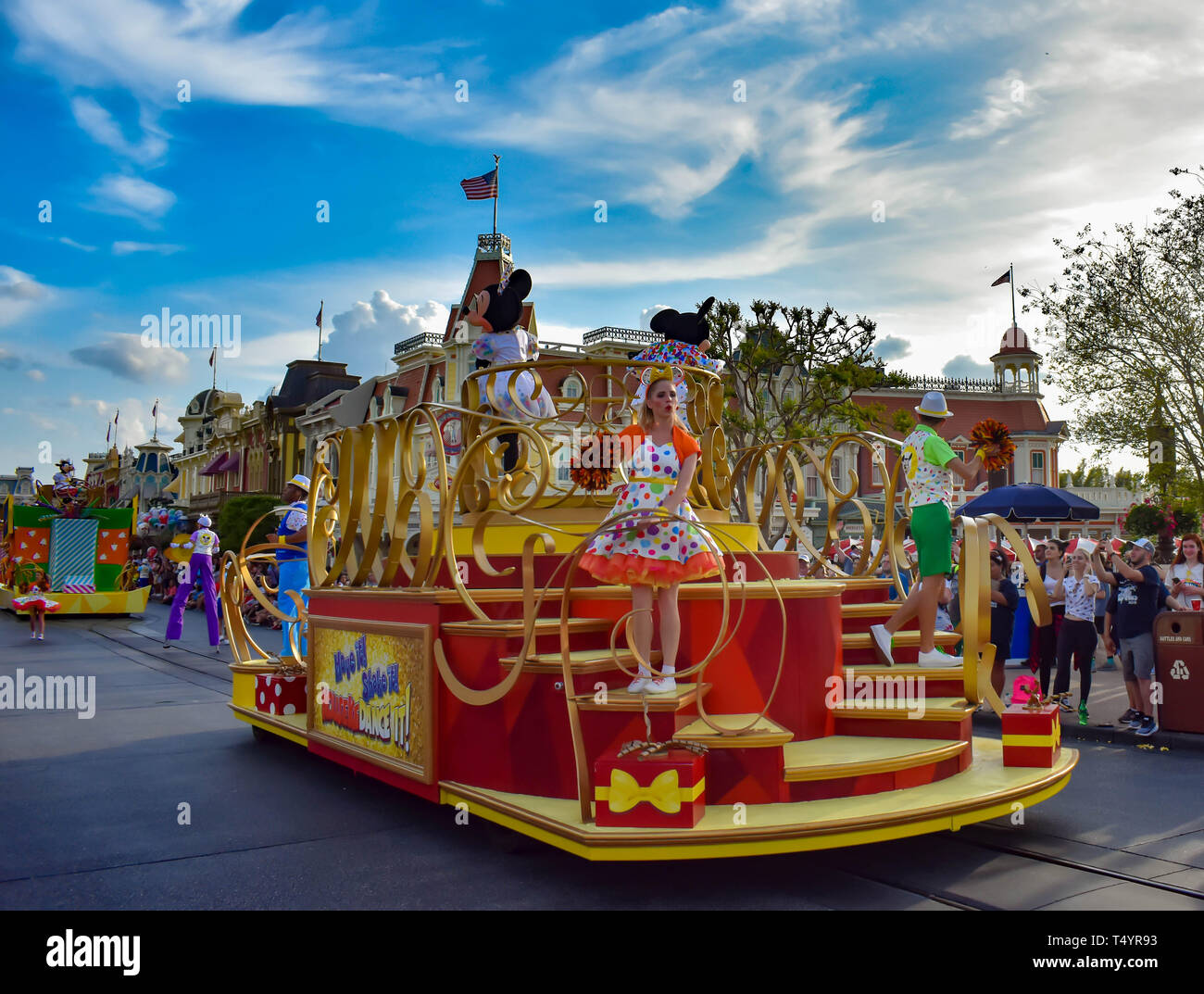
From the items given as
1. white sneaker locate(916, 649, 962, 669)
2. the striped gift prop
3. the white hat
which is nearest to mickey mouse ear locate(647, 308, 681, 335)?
the white hat

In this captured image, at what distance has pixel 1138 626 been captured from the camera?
833 centimetres

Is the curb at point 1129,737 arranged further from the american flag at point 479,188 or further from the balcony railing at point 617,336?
the balcony railing at point 617,336

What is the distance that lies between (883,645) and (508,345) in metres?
3.28

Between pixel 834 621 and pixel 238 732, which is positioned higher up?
pixel 834 621

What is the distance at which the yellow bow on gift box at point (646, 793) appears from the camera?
12.6ft

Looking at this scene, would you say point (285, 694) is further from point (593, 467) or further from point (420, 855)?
point (593, 467)

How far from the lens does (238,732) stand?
8.34 meters

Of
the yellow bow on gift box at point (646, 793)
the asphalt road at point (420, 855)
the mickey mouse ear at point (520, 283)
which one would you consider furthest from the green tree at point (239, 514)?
the yellow bow on gift box at point (646, 793)

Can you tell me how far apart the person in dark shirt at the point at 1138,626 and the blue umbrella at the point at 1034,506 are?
5016mm

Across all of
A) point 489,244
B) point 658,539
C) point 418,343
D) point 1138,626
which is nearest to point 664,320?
point 658,539

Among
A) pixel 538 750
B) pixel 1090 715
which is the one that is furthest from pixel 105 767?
pixel 1090 715
